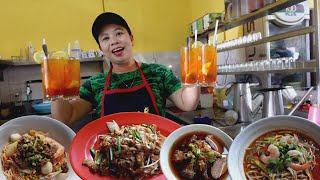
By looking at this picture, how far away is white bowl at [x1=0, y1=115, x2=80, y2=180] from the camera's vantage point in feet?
3.56

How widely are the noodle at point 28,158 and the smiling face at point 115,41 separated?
0.75 meters

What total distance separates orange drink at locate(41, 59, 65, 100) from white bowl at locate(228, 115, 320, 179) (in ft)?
2.53

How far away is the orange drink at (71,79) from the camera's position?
1301 mm

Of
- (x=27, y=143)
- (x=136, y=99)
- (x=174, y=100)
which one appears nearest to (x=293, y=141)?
(x=27, y=143)

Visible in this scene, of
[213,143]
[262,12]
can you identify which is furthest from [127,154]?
[262,12]

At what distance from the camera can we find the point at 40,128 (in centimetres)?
112

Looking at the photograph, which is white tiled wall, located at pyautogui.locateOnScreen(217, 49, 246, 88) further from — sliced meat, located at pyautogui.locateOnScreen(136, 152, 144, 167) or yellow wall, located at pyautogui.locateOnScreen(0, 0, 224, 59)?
sliced meat, located at pyautogui.locateOnScreen(136, 152, 144, 167)

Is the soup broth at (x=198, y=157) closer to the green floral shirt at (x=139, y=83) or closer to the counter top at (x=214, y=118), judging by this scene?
the green floral shirt at (x=139, y=83)

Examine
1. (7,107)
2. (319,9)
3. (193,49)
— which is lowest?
(7,107)

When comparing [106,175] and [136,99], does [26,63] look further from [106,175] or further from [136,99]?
[106,175]

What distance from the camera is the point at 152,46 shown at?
546 centimetres

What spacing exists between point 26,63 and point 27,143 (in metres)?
3.99

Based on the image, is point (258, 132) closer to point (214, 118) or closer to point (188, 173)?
point (188, 173)

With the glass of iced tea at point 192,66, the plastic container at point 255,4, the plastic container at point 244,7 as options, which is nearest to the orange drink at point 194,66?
the glass of iced tea at point 192,66
